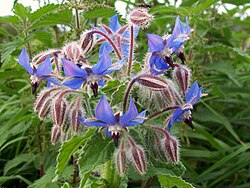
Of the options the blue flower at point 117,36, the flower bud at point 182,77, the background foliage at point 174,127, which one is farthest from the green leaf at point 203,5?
the flower bud at point 182,77

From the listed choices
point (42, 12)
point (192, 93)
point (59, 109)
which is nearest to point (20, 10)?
point (42, 12)

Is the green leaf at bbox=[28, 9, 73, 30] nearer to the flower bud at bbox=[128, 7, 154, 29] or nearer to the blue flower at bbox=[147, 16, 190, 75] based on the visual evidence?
the flower bud at bbox=[128, 7, 154, 29]

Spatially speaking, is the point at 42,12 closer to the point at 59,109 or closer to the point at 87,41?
the point at 87,41

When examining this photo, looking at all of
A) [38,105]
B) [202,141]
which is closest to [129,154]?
[38,105]

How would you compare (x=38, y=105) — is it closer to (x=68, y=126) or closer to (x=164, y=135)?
(x=68, y=126)

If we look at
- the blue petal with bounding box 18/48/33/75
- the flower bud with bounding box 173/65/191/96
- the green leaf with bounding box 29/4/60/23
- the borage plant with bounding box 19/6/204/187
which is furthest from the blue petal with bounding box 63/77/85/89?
the green leaf with bounding box 29/4/60/23

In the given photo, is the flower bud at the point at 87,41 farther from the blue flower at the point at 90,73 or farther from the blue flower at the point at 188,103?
the blue flower at the point at 188,103

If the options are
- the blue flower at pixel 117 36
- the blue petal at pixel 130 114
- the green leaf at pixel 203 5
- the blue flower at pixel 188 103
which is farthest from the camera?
the green leaf at pixel 203 5
